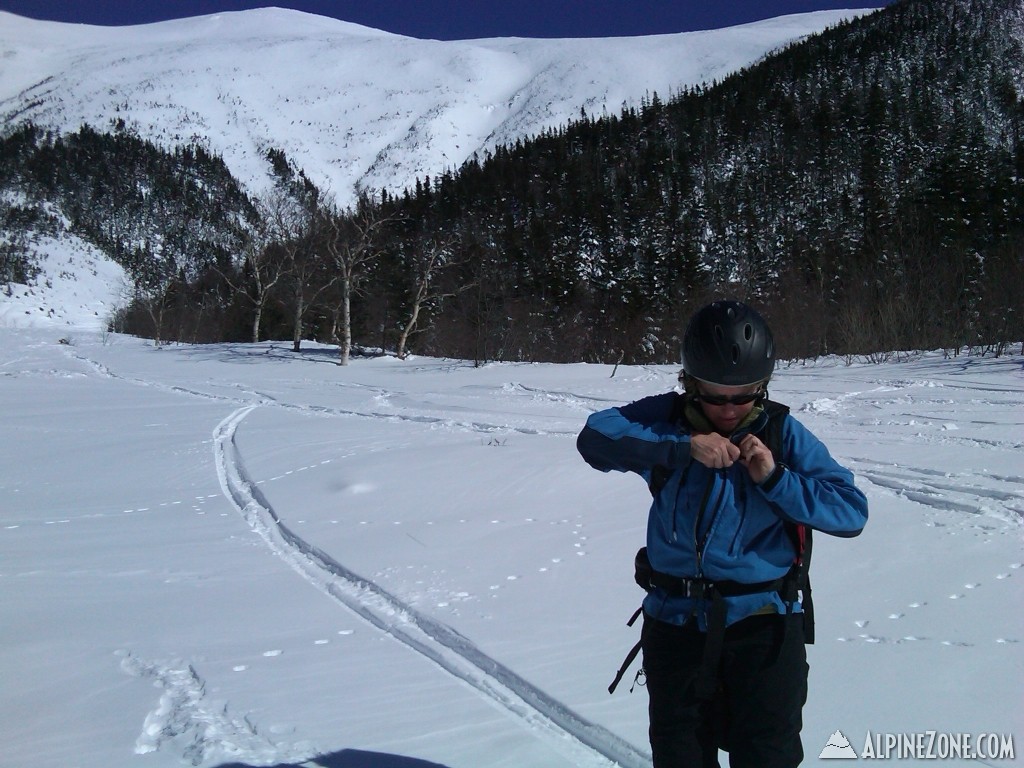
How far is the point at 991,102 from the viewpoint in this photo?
79500 mm

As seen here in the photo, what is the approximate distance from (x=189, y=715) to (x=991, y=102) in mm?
98005

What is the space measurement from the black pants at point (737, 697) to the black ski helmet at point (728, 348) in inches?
26.9

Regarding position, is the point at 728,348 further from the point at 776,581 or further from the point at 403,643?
the point at 403,643

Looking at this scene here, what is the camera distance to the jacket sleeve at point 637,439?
6.85 feet

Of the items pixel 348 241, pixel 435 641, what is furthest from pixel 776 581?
pixel 348 241

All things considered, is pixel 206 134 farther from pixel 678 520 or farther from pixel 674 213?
pixel 678 520

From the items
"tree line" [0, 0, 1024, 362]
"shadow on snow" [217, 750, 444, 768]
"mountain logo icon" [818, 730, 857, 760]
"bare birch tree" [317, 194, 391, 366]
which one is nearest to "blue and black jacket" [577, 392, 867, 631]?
"mountain logo icon" [818, 730, 857, 760]

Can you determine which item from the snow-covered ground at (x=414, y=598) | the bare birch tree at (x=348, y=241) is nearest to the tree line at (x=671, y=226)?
the bare birch tree at (x=348, y=241)

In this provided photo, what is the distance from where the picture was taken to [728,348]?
6.94 ft

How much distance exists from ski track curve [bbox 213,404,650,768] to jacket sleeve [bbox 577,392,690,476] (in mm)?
1502

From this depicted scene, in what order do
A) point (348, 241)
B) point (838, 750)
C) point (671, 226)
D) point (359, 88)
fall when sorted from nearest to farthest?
1. point (838, 750)
2. point (348, 241)
3. point (671, 226)
4. point (359, 88)

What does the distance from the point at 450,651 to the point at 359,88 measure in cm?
18885

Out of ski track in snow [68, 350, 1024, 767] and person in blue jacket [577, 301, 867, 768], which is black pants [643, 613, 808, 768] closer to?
person in blue jacket [577, 301, 867, 768]

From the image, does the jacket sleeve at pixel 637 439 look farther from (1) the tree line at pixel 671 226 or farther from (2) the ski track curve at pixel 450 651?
(1) the tree line at pixel 671 226
